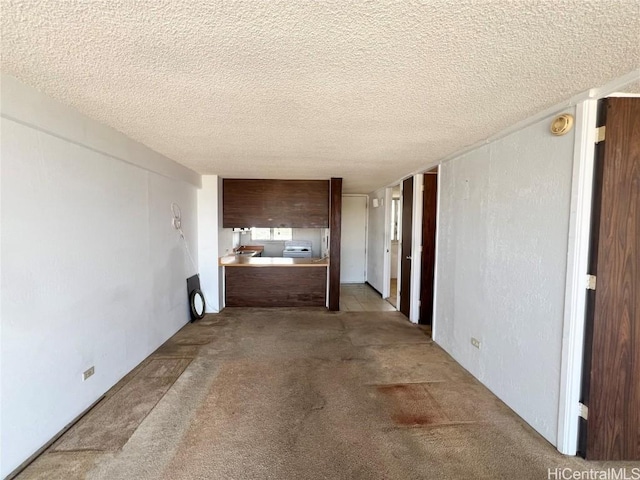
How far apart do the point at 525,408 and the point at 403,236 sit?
2.98 meters

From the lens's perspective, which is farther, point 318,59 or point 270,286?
point 270,286

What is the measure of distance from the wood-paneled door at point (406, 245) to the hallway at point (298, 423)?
4.54ft

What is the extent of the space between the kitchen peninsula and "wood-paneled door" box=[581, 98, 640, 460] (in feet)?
11.9

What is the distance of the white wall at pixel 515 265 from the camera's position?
6.15 feet

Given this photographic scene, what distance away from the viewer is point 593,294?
66.5 inches

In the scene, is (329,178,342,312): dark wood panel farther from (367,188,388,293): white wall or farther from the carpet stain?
the carpet stain

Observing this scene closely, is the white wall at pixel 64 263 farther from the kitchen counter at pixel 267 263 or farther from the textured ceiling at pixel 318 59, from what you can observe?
the kitchen counter at pixel 267 263

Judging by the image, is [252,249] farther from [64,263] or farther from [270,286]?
[64,263]

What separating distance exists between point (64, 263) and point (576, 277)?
10.7ft

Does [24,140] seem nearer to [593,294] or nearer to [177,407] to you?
[177,407]

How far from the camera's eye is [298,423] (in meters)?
2.07

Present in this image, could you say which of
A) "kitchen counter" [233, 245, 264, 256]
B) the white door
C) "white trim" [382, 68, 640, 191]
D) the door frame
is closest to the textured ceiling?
"white trim" [382, 68, 640, 191]

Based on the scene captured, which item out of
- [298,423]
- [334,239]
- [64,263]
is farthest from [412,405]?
[334,239]

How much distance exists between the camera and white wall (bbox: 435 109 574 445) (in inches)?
73.7
